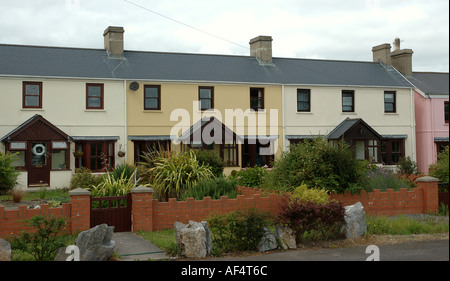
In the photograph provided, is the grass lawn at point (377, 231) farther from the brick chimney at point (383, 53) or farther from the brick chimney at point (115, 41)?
the brick chimney at point (383, 53)

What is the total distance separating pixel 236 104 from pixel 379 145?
32.6 feet

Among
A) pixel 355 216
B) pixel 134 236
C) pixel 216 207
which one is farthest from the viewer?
pixel 216 207

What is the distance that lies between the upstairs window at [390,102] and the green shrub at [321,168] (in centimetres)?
1924

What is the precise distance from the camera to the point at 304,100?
30.0 m

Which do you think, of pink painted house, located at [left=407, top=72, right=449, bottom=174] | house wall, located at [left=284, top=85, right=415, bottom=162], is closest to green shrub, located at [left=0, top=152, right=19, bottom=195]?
house wall, located at [left=284, top=85, right=415, bottom=162]

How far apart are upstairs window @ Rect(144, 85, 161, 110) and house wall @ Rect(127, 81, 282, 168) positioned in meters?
0.23

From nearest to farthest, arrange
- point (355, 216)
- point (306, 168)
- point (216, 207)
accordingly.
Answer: point (355, 216)
point (216, 207)
point (306, 168)

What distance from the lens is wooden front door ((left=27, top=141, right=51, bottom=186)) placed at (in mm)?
23750

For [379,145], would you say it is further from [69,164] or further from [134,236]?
[134,236]

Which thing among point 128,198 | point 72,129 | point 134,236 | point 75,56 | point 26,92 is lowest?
point 134,236

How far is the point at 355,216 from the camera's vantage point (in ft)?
35.1

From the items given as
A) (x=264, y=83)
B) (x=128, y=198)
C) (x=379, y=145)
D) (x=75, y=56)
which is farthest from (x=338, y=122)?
(x=128, y=198)

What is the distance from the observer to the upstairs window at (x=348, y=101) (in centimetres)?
3089

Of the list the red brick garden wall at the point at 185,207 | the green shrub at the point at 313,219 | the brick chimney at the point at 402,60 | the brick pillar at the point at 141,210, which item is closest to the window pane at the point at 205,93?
the red brick garden wall at the point at 185,207
